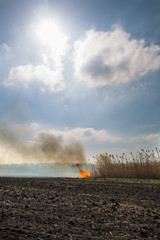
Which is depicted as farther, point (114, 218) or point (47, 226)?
point (114, 218)

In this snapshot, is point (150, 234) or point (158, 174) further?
point (158, 174)

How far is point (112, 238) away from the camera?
4.53m

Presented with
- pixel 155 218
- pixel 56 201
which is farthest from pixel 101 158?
pixel 155 218

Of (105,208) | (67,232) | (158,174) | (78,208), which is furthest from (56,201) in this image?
(158,174)

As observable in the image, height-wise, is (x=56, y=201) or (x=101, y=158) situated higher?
(x=101, y=158)

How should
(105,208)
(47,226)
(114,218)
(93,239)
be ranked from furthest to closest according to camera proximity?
(105,208)
(114,218)
(47,226)
(93,239)

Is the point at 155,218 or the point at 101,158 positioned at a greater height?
the point at 101,158

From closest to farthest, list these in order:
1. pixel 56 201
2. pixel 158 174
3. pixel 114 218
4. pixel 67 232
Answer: pixel 67 232 < pixel 114 218 < pixel 56 201 < pixel 158 174

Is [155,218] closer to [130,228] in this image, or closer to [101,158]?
[130,228]

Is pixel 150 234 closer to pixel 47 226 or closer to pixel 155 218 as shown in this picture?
pixel 155 218

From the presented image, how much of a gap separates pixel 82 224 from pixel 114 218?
1077 mm

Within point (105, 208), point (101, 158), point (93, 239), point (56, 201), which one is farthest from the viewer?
point (101, 158)

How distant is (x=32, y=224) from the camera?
530cm

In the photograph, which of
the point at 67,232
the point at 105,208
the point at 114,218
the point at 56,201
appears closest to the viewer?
the point at 67,232
